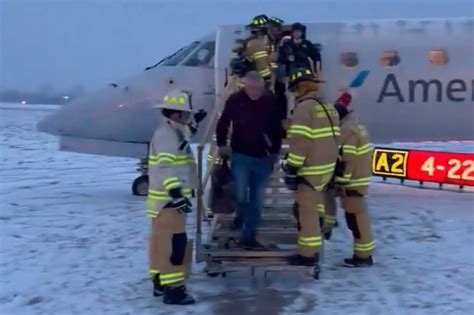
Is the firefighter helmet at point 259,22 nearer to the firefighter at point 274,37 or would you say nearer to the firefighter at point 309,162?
the firefighter at point 274,37

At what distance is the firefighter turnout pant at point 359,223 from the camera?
33.1 feet

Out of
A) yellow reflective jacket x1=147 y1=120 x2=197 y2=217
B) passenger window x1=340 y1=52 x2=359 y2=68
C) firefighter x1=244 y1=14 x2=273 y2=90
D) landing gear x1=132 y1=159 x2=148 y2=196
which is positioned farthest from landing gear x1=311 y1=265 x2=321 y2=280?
landing gear x1=132 y1=159 x2=148 y2=196

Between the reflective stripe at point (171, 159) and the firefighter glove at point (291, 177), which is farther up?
the reflective stripe at point (171, 159)

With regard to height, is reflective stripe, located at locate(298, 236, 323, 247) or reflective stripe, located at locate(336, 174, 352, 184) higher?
reflective stripe, located at locate(336, 174, 352, 184)

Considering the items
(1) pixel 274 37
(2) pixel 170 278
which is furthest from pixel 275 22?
(2) pixel 170 278

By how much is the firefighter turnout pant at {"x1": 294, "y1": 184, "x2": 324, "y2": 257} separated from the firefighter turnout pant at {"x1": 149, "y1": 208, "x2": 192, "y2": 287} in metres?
1.41

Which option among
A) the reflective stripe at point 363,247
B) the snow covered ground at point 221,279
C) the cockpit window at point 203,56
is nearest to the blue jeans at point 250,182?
the snow covered ground at point 221,279

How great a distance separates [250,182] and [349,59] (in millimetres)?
7357

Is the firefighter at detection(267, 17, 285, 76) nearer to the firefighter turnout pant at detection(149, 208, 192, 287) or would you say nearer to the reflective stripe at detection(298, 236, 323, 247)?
the reflective stripe at detection(298, 236, 323, 247)

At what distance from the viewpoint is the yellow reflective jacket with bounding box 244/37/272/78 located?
11750mm

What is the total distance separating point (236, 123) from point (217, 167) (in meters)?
0.79

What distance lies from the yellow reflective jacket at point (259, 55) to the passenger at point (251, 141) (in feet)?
7.85

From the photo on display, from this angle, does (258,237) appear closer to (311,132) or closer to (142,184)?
(311,132)

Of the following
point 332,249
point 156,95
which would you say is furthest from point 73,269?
point 156,95
